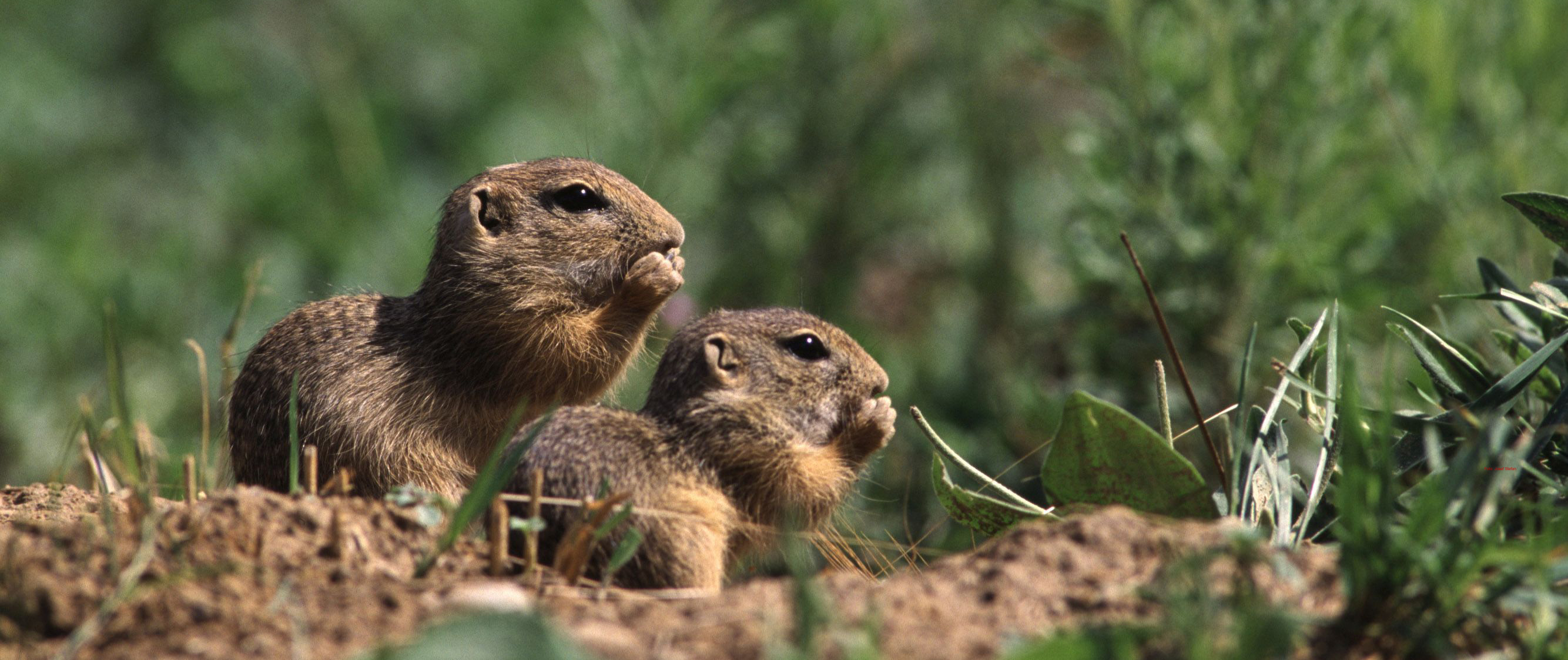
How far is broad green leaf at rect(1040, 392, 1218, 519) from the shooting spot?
2.69 metres

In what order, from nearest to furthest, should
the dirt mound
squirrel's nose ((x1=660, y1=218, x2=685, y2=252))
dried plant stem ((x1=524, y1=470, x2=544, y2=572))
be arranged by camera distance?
the dirt mound, dried plant stem ((x1=524, y1=470, x2=544, y2=572)), squirrel's nose ((x1=660, y1=218, x2=685, y2=252))

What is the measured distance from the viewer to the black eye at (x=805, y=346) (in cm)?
346

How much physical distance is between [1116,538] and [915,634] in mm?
473

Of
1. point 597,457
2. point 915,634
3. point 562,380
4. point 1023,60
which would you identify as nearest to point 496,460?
point 597,457

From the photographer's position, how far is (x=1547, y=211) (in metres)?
2.89

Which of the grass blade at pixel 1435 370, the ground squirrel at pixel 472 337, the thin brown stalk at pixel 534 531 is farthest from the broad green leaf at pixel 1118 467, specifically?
the ground squirrel at pixel 472 337

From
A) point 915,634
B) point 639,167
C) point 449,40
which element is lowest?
point 915,634

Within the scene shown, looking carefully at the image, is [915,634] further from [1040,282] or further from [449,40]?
[449,40]

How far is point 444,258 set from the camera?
3779mm

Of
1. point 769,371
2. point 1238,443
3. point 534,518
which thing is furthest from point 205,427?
point 1238,443

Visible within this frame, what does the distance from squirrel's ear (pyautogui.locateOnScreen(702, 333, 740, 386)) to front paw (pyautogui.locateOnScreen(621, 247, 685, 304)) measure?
323 mm

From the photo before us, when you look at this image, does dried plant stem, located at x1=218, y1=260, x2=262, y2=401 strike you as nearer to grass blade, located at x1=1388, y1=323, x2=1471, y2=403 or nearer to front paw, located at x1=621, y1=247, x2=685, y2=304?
front paw, located at x1=621, y1=247, x2=685, y2=304

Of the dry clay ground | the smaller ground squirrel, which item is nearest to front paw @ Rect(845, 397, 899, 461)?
the smaller ground squirrel

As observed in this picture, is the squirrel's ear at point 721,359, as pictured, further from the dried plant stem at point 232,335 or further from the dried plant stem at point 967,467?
the dried plant stem at point 232,335
